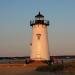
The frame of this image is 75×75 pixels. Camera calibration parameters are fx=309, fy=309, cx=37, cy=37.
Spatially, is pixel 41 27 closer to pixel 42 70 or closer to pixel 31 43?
pixel 31 43

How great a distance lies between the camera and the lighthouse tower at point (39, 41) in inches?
1560

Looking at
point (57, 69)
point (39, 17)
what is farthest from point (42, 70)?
point (39, 17)

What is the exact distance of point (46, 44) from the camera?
39750 mm

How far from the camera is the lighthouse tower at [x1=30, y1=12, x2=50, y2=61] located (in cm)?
3962

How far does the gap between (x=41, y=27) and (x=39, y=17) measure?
55.5 inches

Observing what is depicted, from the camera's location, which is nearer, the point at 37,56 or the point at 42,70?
the point at 42,70

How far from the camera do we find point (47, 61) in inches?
1580

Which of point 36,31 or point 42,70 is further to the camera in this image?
point 36,31

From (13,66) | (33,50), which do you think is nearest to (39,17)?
(33,50)

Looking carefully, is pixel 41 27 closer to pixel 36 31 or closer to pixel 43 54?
pixel 36 31

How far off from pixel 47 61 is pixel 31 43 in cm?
313

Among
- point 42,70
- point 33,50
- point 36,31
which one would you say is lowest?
point 42,70

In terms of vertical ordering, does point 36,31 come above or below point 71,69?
above

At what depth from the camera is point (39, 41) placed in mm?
39594
